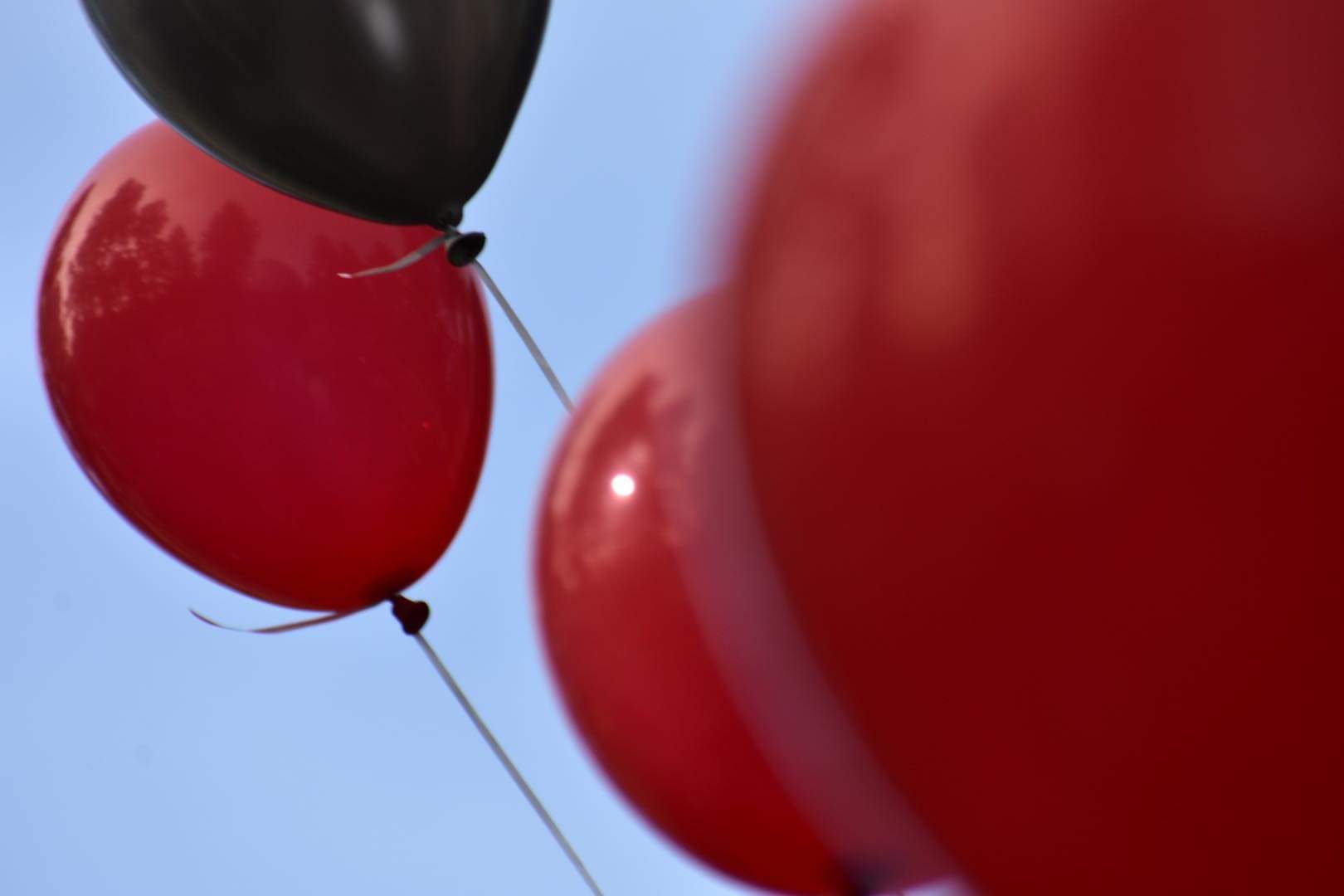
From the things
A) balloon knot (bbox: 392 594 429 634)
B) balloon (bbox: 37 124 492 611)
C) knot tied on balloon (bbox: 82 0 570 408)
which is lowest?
balloon knot (bbox: 392 594 429 634)

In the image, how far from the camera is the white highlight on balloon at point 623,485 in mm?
1322

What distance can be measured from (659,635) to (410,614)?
0.64 m

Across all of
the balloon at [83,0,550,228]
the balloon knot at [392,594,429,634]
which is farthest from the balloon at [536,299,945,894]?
the balloon knot at [392,594,429,634]

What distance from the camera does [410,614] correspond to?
1.84m

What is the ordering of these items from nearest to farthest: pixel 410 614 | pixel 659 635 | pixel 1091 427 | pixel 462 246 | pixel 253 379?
pixel 1091 427 < pixel 659 635 < pixel 462 246 < pixel 253 379 < pixel 410 614

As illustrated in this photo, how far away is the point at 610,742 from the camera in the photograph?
1.41m

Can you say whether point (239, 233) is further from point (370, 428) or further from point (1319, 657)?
point (1319, 657)

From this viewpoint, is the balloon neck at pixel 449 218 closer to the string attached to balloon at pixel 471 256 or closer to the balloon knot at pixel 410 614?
the string attached to balloon at pixel 471 256

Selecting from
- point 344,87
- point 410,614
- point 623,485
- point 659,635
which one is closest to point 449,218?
point 344,87

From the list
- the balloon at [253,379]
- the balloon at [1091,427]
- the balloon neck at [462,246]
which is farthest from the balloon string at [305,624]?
the balloon at [1091,427]

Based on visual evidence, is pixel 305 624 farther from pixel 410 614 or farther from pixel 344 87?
pixel 344 87

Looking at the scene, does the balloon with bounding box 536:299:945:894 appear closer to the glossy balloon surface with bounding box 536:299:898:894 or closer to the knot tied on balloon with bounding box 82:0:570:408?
the glossy balloon surface with bounding box 536:299:898:894

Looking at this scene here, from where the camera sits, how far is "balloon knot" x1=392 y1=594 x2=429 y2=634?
6.01ft

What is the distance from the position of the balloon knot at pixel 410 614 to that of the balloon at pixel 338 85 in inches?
24.4
